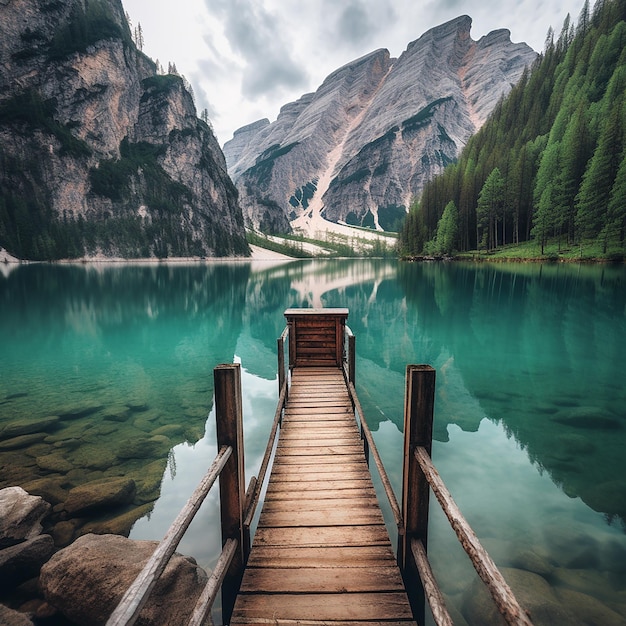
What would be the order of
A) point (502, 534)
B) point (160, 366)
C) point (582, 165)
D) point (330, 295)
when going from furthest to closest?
point (582, 165) → point (330, 295) → point (160, 366) → point (502, 534)

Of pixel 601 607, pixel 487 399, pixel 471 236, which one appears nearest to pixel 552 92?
pixel 471 236

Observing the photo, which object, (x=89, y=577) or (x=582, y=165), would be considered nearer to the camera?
(x=89, y=577)

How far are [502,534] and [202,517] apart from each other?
582 centimetres

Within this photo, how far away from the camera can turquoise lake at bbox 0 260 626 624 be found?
20.5 ft

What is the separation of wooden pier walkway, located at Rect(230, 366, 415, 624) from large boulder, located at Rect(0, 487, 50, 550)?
13.5ft

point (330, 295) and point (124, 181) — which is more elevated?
point (124, 181)

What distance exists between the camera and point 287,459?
6949 millimetres

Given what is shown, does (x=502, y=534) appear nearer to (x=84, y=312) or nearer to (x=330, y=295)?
(x=84, y=312)

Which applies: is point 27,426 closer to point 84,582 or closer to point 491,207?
point 84,582

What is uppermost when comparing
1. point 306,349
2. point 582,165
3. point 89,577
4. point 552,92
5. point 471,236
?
point 552,92

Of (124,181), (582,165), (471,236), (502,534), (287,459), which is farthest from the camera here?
(124,181)

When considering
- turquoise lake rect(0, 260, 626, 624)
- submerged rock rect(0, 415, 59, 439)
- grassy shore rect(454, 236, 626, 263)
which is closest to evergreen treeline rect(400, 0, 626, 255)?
grassy shore rect(454, 236, 626, 263)

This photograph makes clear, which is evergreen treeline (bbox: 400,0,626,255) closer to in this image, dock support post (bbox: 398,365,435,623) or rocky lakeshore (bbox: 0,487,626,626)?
rocky lakeshore (bbox: 0,487,626,626)

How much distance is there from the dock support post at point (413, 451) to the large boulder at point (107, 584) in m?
2.90
